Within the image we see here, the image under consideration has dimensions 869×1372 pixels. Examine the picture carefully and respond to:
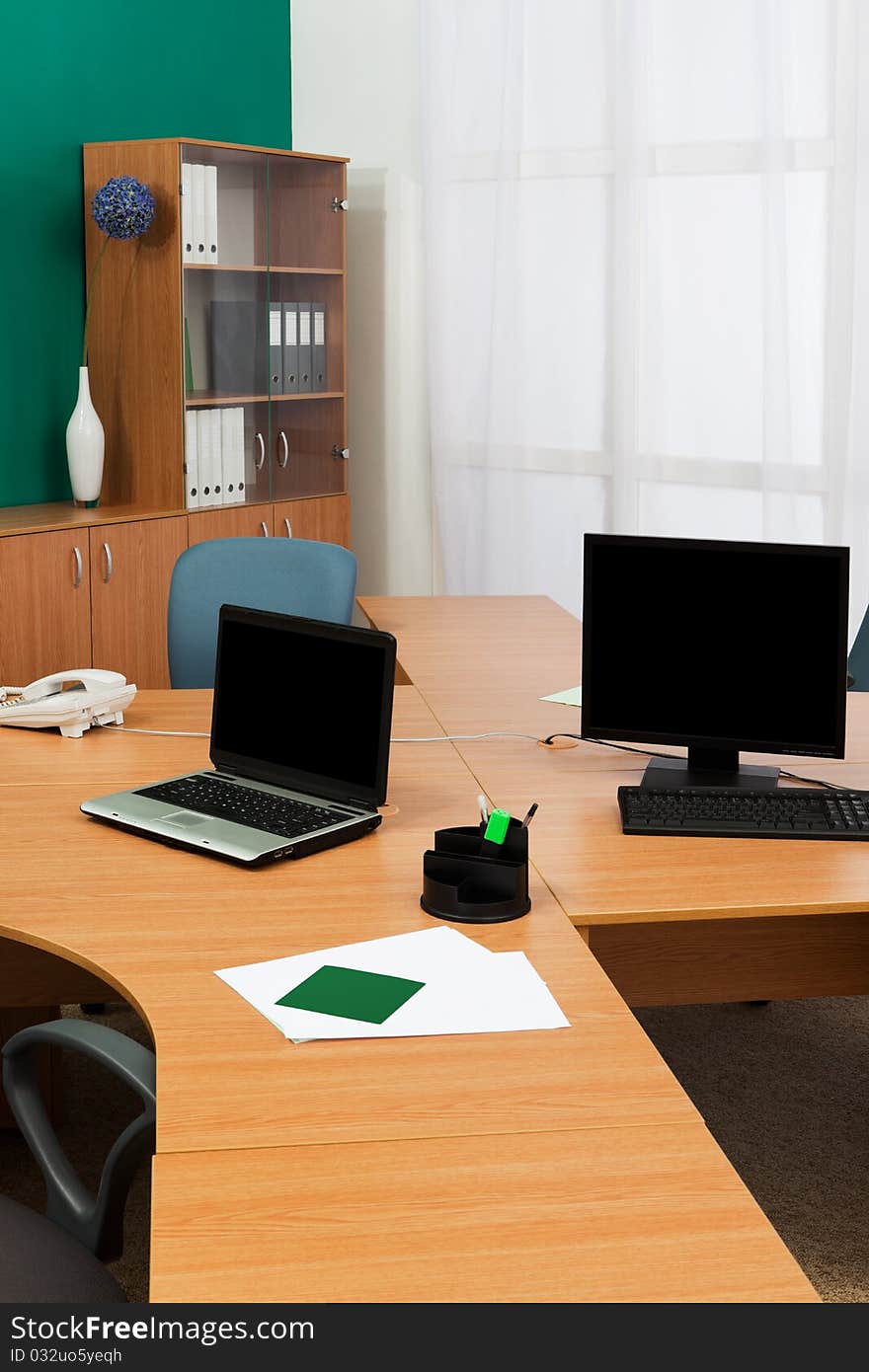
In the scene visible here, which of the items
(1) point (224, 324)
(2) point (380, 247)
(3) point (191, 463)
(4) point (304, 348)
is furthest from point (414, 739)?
(2) point (380, 247)

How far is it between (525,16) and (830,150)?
126 cm

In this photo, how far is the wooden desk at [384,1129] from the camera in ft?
3.81

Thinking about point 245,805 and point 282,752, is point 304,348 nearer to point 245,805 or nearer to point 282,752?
point 282,752

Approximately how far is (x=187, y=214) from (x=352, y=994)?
12.1 ft

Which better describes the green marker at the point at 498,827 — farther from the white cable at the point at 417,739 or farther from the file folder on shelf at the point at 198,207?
the file folder on shelf at the point at 198,207

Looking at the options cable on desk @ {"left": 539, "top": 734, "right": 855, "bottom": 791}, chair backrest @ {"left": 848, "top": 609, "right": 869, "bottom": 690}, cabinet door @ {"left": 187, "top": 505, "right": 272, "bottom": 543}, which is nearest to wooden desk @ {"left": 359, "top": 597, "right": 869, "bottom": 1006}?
cable on desk @ {"left": 539, "top": 734, "right": 855, "bottom": 791}

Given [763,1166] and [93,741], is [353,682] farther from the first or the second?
[763,1166]

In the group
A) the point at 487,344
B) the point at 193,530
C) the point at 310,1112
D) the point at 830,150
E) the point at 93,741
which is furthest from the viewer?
the point at 487,344

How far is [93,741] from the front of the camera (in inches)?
108

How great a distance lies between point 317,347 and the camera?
5402 mm

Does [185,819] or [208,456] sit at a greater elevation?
[208,456]

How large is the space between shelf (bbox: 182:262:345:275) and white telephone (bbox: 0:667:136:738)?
2.37 m

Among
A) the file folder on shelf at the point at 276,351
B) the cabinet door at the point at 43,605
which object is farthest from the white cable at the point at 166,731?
the file folder on shelf at the point at 276,351

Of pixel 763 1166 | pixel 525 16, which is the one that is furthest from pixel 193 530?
A: pixel 763 1166
